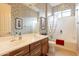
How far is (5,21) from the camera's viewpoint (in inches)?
53.5

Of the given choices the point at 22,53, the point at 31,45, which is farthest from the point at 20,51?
the point at 31,45

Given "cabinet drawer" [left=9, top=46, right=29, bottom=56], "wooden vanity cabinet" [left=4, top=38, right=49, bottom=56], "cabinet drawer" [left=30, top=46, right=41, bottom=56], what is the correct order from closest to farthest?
1. "cabinet drawer" [left=9, top=46, right=29, bottom=56]
2. "wooden vanity cabinet" [left=4, top=38, right=49, bottom=56]
3. "cabinet drawer" [left=30, top=46, right=41, bottom=56]

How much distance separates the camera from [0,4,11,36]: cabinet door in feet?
4.42

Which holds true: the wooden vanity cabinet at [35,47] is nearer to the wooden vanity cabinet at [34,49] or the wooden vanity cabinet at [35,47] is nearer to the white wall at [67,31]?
the wooden vanity cabinet at [34,49]

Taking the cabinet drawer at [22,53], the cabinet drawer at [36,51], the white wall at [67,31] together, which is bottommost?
the cabinet drawer at [36,51]

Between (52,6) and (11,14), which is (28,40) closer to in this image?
(11,14)

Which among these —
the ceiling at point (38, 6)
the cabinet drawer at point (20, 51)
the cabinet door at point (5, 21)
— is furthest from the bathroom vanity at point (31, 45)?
the ceiling at point (38, 6)

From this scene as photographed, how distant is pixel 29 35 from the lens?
1453 millimetres

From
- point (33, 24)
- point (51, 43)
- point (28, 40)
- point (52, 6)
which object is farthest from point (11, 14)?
point (51, 43)

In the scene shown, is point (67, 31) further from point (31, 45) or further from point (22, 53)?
point (22, 53)

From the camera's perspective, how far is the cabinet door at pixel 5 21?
53.1 inches

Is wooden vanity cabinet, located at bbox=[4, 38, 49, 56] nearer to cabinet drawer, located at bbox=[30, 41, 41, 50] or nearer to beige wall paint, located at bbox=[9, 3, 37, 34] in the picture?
cabinet drawer, located at bbox=[30, 41, 41, 50]

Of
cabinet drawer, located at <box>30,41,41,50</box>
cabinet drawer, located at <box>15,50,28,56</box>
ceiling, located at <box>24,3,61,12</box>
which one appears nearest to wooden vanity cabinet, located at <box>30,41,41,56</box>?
cabinet drawer, located at <box>30,41,41,50</box>

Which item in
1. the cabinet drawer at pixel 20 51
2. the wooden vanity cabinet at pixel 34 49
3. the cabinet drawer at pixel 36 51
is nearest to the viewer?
the cabinet drawer at pixel 20 51
